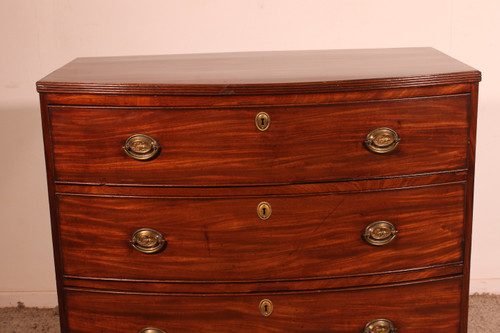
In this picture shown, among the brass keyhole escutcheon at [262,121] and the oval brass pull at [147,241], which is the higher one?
the brass keyhole escutcheon at [262,121]

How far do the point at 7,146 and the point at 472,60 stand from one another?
5.54 ft

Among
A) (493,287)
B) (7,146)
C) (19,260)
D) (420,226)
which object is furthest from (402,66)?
(19,260)

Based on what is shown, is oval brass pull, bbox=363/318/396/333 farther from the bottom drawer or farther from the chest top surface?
the chest top surface

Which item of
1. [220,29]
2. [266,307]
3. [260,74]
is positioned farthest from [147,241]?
[220,29]

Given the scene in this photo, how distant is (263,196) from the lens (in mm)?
1944

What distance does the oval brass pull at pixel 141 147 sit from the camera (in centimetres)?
189

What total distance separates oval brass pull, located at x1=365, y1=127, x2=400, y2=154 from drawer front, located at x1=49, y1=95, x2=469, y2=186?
0.01m

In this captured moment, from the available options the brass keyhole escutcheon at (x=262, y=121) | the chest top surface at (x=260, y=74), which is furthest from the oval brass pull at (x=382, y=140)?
the brass keyhole escutcheon at (x=262, y=121)

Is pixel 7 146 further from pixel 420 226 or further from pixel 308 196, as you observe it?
pixel 420 226

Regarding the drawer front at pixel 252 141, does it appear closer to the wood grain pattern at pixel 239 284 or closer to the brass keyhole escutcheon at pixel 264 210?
the brass keyhole escutcheon at pixel 264 210

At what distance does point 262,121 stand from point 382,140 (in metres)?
0.30

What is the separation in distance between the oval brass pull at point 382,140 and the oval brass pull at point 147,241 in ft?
1.88

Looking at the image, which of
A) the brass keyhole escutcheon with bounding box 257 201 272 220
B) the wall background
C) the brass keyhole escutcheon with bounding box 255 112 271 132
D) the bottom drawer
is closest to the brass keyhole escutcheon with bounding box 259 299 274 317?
the bottom drawer

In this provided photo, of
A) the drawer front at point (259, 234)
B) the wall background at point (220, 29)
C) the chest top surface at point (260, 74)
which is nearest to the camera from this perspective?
the chest top surface at point (260, 74)
